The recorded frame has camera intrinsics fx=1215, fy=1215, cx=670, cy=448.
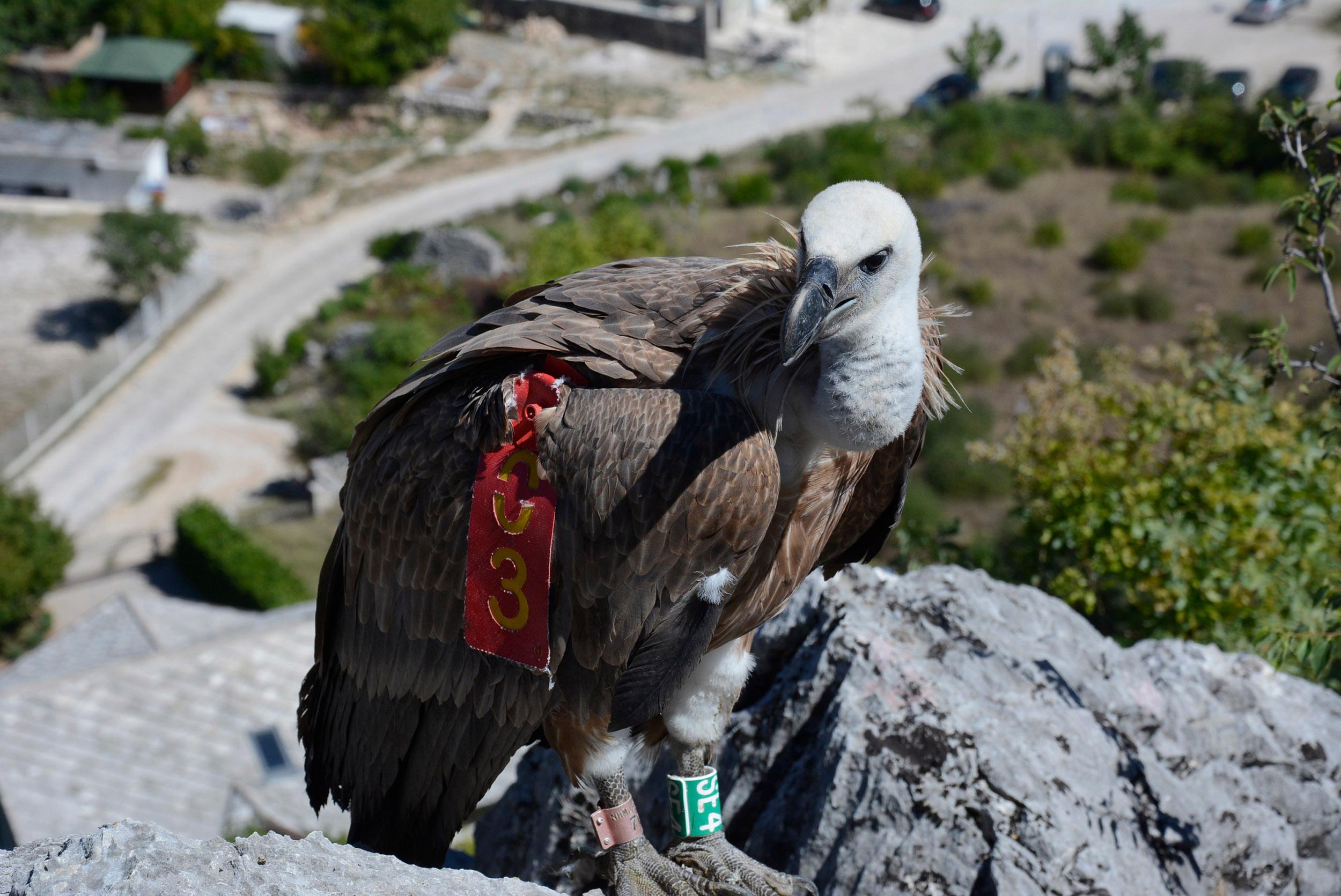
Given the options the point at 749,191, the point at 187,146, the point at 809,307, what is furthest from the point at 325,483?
the point at 809,307

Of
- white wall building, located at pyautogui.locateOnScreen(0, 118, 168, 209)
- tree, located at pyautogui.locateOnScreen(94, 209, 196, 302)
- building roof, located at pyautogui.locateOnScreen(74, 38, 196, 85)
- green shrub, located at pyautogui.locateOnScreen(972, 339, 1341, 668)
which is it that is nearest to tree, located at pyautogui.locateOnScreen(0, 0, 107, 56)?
building roof, located at pyautogui.locateOnScreen(74, 38, 196, 85)

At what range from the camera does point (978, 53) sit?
45500 millimetres

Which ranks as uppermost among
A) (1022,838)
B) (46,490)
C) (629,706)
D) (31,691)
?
(629,706)

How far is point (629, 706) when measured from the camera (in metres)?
4.99

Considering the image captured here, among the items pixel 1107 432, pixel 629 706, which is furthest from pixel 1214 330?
pixel 629 706

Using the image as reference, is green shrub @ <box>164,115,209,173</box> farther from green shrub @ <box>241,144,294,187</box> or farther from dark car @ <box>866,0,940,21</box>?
dark car @ <box>866,0,940,21</box>

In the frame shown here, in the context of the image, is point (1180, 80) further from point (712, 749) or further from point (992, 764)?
point (712, 749)

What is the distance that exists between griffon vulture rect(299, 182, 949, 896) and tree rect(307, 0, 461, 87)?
4615 centimetres

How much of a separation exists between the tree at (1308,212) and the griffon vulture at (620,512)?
8.10 feet

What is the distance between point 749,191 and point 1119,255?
11.6 m

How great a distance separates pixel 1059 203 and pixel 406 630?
3548cm

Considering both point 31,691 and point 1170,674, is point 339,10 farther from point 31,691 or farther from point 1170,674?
point 1170,674

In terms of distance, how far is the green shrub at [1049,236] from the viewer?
1359 inches

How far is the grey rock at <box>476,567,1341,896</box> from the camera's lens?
557 centimetres
